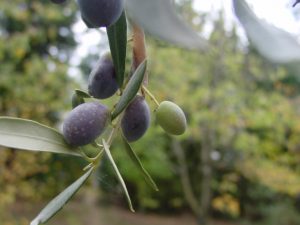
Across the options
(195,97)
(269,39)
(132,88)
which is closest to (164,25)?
(269,39)

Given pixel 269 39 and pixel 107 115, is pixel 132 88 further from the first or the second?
pixel 269 39

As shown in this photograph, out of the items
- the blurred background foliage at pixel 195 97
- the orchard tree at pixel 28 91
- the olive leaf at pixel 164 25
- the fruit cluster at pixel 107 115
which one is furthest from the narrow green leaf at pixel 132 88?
the orchard tree at pixel 28 91

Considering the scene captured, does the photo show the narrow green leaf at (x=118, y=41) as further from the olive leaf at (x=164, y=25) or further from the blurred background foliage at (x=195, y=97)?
the blurred background foliage at (x=195, y=97)

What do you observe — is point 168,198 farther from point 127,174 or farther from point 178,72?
point 178,72

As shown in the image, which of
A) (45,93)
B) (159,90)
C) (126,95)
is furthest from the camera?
(159,90)

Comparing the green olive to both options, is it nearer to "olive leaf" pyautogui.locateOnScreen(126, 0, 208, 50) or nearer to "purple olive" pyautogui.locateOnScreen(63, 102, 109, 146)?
"purple olive" pyautogui.locateOnScreen(63, 102, 109, 146)

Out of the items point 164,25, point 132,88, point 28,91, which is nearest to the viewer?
point 164,25

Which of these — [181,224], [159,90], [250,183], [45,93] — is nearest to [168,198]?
[181,224]

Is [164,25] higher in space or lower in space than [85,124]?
higher
